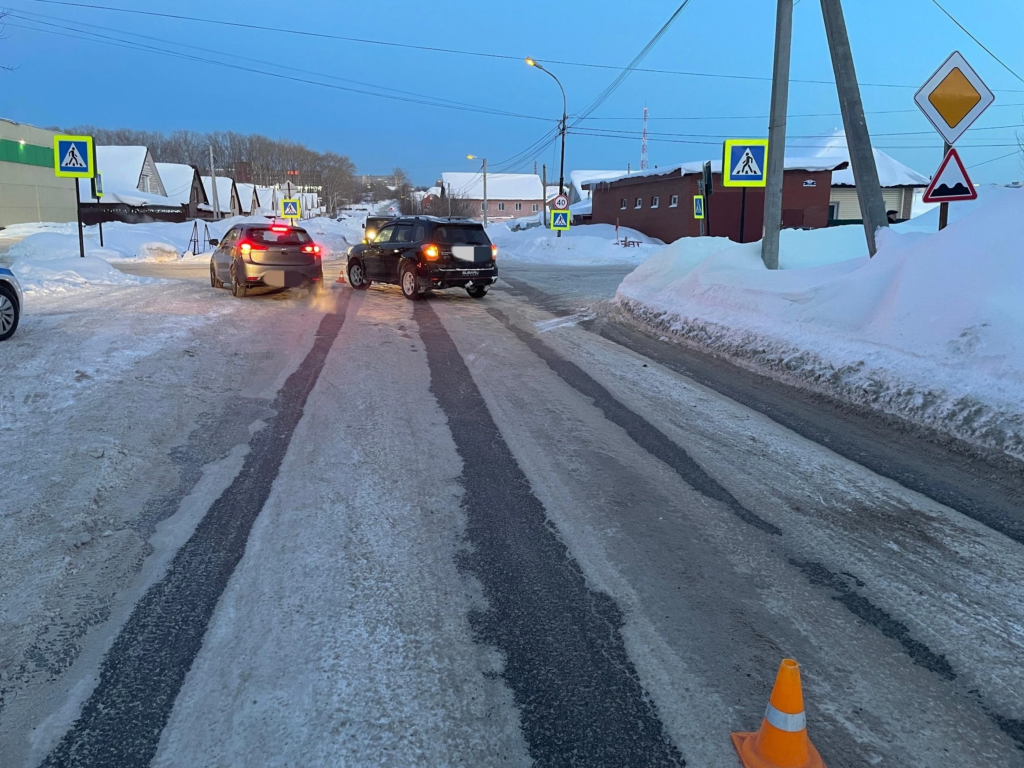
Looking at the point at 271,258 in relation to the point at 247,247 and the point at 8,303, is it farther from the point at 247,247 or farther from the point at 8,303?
the point at 8,303

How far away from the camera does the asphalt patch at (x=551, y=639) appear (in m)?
2.50

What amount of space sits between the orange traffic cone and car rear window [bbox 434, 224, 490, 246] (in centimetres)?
1379

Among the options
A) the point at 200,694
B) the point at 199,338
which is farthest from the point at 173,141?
the point at 200,694


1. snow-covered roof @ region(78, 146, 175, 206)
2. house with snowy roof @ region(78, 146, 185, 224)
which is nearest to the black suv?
house with snowy roof @ region(78, 146, 185, 224)

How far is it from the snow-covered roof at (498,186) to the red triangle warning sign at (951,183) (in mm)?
107111

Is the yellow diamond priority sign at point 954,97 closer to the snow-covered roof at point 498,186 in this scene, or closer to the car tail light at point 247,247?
the car tail light at point 247,247

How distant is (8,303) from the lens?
30.8 ft

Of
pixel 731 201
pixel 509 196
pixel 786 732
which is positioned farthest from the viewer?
pixel 509 196

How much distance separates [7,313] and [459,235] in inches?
334

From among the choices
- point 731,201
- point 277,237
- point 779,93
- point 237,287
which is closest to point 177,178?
point 731,201

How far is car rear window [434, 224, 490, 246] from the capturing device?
1528cm

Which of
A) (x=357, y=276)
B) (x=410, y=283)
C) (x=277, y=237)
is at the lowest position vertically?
(x=410, y=283)

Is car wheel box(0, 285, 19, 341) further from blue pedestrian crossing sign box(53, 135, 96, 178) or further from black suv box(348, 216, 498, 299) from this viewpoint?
blue pedestrian crossing sign box(53, 135, 96, 178)

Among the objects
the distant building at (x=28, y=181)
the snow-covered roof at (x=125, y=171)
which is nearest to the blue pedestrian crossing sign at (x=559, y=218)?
the distant building at (x=28, y=181)
